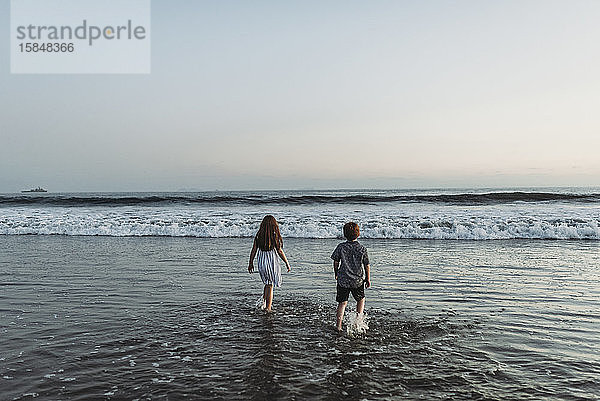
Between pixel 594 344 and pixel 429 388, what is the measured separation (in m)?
2.45

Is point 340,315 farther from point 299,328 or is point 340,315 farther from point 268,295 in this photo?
point 268,295

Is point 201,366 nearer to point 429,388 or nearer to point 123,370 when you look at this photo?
point 123,370

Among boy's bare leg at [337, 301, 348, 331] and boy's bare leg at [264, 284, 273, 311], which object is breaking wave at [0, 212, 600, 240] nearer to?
boy's bare leg at [264, 284, 273, 311]

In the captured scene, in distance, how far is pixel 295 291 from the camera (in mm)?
8578

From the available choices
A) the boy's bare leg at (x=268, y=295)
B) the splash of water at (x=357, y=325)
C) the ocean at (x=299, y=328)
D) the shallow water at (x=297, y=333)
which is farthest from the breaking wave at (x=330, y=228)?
the splash of water at (x=357, y=325)

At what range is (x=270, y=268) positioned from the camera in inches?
293

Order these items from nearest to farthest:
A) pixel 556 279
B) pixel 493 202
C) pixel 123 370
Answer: pixel 123 370, pixel 556 279, pixel 493 202

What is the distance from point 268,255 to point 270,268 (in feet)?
0.76

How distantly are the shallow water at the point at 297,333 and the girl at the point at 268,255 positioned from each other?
1.43 ft

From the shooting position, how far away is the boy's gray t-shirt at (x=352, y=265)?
6496 mm

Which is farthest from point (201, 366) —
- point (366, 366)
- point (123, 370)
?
point (366, 366)

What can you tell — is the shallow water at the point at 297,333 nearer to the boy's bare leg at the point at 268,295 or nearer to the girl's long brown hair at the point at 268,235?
the boy's bare leg at the point at 268,295

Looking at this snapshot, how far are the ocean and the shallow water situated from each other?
2 centimetres

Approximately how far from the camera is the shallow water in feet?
14.4
